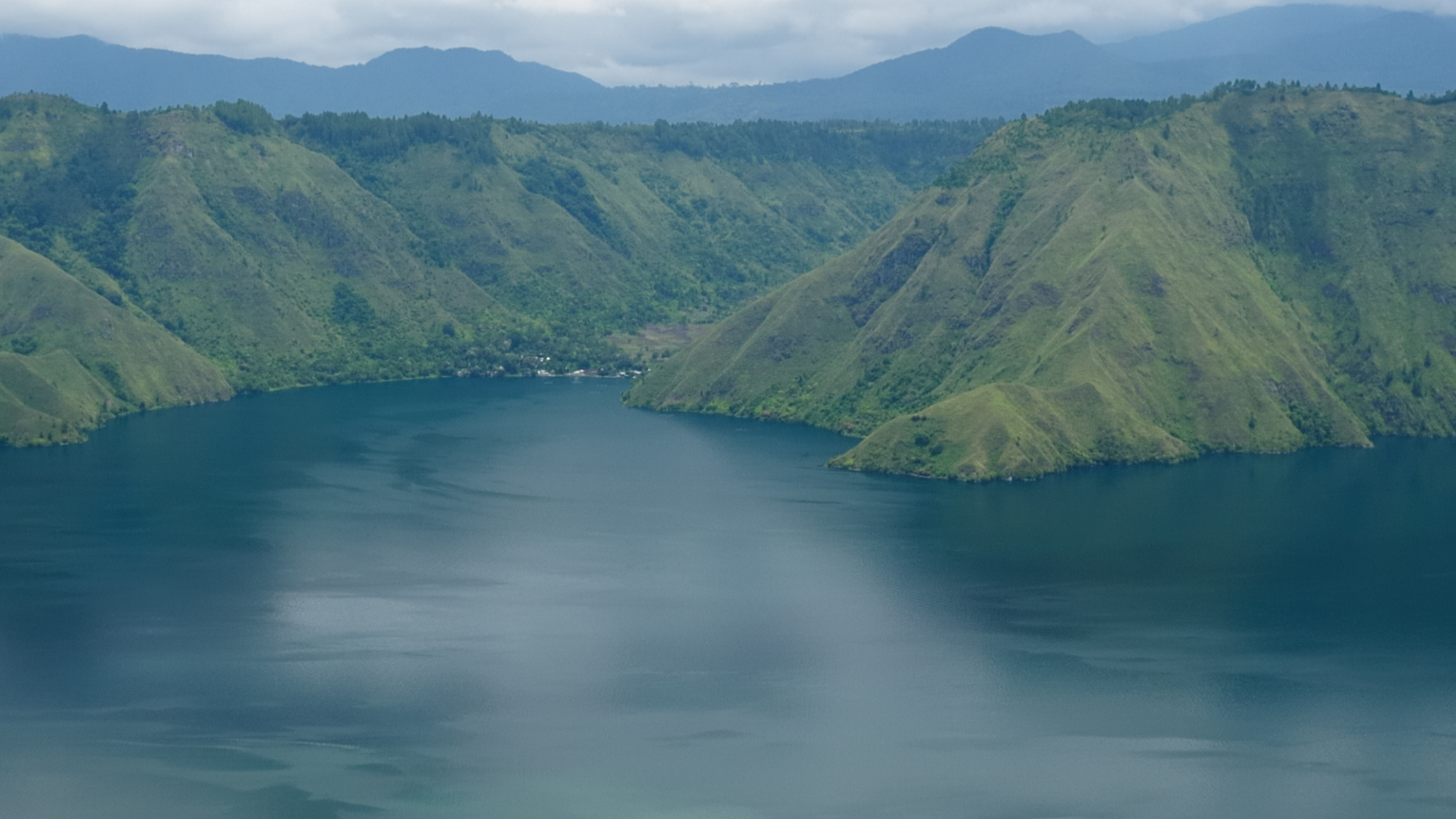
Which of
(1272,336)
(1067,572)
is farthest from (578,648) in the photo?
(1272,336)

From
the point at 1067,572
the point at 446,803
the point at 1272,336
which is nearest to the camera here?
the point at 446,803

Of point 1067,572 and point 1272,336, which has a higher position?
point 1272,336

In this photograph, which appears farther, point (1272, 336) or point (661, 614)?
point (1272, 336)

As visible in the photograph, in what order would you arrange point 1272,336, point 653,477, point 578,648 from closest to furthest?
point 578,648 < point 653,477 < point 1272,336

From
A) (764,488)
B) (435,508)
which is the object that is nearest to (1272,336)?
(764,488)

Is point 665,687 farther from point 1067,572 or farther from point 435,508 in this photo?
point 435,508

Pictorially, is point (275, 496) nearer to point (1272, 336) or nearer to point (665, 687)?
point (665, 687)
